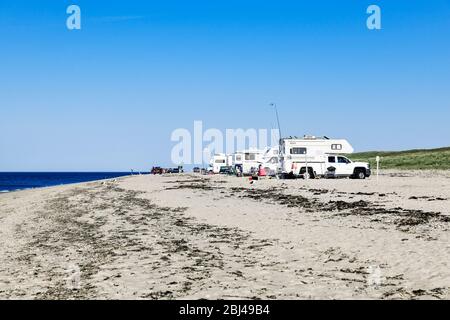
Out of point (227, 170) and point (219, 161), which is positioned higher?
point (219, 161)

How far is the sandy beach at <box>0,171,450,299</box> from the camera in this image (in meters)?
8.45

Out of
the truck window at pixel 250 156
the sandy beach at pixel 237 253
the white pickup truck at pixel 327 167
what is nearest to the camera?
the sandy beach at pixel 237 253

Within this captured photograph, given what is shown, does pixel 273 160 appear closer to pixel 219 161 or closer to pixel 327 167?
pixel 327 167

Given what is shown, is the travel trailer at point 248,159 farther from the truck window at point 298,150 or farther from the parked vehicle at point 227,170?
the truck window at point 298,150

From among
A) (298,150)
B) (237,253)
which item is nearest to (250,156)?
(298,150)

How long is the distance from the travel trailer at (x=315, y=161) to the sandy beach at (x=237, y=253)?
2510cm

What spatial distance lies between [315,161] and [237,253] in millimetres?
36660

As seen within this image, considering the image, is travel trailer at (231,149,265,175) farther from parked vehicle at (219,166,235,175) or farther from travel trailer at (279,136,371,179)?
travel trailer at (279,136,371,179)

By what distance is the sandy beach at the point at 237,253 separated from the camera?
845 centimetres

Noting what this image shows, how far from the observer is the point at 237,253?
1186 centimetres

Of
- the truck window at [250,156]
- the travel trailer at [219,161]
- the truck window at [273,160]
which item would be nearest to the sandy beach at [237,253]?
the truck window at [273,160]

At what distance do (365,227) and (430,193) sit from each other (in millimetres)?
11661
